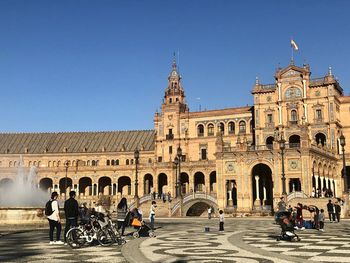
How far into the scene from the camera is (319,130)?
7162 cm

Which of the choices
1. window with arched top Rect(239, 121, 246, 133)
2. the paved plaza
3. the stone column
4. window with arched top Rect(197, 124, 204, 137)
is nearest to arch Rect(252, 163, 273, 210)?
the stone column

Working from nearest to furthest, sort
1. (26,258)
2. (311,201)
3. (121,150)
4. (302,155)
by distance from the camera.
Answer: (26,258), (311,201), (302,155), (121,150)

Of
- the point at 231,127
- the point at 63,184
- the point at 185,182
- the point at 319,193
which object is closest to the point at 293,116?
the point at 231,127

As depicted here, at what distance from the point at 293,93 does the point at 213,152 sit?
18.5m

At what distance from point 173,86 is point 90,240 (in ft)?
247

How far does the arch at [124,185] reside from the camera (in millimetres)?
91688

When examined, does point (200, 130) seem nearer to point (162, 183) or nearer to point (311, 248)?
point (162, 183)

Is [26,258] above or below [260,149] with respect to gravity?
below

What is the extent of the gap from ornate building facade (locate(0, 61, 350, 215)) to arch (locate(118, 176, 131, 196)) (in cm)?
22

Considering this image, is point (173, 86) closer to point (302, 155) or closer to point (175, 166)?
point (175, 166)

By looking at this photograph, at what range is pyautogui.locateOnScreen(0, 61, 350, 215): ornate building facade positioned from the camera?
193 feet

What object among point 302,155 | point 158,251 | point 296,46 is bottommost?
point 158,251

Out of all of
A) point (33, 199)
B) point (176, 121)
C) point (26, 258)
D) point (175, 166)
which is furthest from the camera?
point (176, 121)

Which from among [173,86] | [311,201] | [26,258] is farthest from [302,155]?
[26,258]
